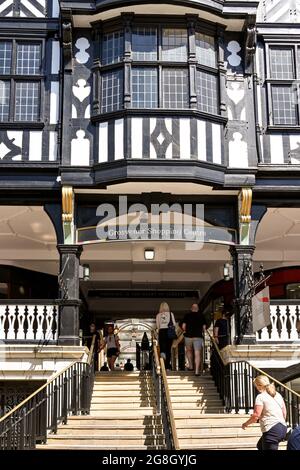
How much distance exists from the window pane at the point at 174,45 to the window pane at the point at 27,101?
316 centimetres

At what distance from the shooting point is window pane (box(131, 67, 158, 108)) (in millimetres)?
17328

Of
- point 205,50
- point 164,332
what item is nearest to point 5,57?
point 205,50

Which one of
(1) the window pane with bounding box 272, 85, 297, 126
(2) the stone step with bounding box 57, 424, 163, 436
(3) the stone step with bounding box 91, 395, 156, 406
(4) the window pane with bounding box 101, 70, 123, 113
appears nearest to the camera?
(2) the stone step with bounding box 57, 424, 163, 436

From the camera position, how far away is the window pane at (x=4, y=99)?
17906 mm

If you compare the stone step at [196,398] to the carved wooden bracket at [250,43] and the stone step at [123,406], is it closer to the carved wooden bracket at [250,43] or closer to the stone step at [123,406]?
the stone step at [123,406]

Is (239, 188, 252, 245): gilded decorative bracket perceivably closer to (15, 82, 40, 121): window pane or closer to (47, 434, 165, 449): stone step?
(15, 82, 40, 121): window pane

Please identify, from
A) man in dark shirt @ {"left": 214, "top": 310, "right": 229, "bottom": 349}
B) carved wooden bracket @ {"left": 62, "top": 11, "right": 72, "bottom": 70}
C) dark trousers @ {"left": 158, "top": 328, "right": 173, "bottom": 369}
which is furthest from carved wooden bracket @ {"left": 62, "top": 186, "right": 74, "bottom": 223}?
man in dark shirt @ {"left": 214, "top": 310, "right": 229, "bottom": 349}

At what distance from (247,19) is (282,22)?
1.38 meters

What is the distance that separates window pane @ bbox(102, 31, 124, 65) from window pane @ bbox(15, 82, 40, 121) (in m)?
1.78

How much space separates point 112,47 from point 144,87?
131 cm

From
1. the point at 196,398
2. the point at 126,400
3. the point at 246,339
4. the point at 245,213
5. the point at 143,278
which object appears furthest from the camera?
the point at 143,278

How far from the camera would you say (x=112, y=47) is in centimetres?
1788

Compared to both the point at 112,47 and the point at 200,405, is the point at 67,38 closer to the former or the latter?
the point at 112,47
